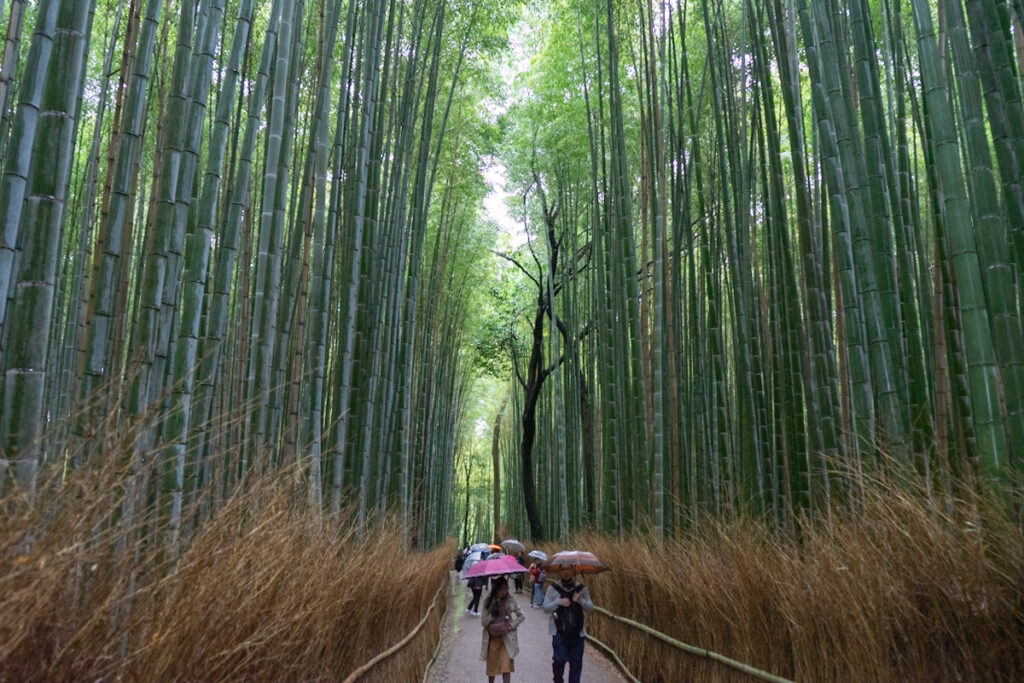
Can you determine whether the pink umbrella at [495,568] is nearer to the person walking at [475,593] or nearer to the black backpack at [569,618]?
the black backpack at [569,618]

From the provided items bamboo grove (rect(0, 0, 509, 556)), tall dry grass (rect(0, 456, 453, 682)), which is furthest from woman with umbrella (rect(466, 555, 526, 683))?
tall dry grass (rect(0, 456, 453, 682))

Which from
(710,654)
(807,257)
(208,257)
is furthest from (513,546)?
(208,257)

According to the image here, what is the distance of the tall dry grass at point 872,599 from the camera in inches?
69.6

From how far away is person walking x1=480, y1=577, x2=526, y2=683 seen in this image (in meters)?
4.08

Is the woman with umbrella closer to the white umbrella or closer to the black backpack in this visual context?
the black backpack

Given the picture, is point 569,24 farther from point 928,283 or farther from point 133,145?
point 133,145

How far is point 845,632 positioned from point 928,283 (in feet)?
9.86

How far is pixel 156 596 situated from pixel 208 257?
1636 mm

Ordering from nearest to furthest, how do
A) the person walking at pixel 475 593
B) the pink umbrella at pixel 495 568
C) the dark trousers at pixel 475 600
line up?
1. the pink umbrella at pixel 495 568
2. the person walking at pixel 475 593
3. the dark trousers at pixel 475 600

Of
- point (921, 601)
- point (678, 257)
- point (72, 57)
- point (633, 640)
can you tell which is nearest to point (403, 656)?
point (633, 640)

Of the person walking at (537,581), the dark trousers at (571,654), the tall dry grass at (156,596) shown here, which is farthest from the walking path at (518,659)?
the tall dry grass at (156,596)

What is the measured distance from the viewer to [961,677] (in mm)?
1820

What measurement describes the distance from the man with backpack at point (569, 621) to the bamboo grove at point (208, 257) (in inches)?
48.0

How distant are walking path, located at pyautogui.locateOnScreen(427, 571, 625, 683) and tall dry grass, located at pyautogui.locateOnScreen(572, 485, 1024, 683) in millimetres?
1529
